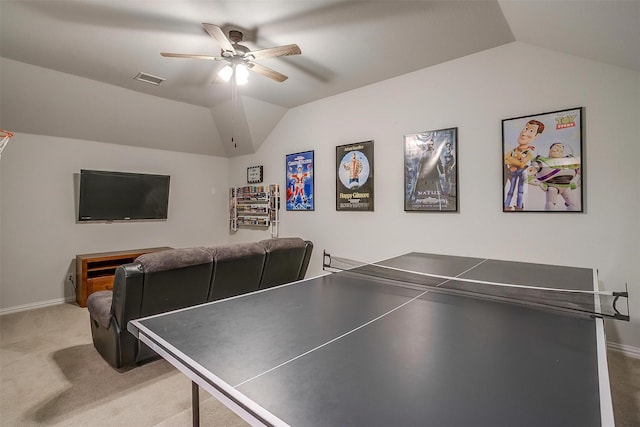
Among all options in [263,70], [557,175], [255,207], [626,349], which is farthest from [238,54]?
[626,349]

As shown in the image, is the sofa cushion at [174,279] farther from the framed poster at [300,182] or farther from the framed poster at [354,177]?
the framed poster at [300,182]

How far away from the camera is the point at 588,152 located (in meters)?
2.72

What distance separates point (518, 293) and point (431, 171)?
6.86ft

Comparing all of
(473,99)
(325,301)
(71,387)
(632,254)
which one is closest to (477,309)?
(325,301)

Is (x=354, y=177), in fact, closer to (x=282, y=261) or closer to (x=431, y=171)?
(x=431, y=171)

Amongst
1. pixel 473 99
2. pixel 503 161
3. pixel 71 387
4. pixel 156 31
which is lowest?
pixel 71 387

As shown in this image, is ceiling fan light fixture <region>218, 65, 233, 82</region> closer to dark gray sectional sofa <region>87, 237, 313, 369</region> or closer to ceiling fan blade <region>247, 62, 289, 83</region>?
ceiling fan blade <region>247, 62, 289, 83</region>

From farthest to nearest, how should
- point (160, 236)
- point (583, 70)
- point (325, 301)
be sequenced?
point (160, 236)
point (583, 70)
point (325, 301)

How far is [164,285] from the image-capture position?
91.4 inches

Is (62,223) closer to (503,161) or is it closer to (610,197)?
(503,161)

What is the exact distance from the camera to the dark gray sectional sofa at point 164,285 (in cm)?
220

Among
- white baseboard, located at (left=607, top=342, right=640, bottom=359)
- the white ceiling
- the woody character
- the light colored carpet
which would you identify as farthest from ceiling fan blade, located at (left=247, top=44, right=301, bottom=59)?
white baseboard, located at (left=607, top=342, right=640, bottom=359)

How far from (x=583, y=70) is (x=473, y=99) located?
0.90m

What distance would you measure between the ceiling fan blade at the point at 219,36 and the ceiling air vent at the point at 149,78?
1.62m
